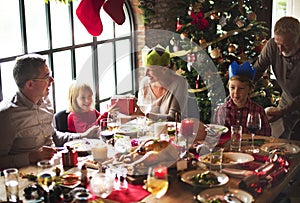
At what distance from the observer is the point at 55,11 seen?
4219mm

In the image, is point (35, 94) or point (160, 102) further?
point (160, 102)

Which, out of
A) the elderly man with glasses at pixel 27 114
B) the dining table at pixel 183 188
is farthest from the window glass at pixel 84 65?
the dining table at pixel 183 188

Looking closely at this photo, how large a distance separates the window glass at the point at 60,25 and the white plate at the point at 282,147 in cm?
226

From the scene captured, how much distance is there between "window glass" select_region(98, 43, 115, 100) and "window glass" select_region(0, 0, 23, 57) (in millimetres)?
1087

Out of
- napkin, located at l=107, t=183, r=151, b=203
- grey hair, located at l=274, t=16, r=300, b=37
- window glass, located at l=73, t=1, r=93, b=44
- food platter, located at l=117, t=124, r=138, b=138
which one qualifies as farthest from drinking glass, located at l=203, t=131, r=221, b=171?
window glass, located at l=73, t=1, r=93, b=44

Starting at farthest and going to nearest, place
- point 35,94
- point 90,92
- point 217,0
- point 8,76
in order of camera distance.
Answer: point 217,0 < point 8,76 < point 90,92 < point 35,94

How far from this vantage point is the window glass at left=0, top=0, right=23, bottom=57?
3.72 m

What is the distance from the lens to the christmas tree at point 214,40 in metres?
4.73

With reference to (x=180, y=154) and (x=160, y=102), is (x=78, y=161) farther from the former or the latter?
(x=160, y=102)

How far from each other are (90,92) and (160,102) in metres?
0.59

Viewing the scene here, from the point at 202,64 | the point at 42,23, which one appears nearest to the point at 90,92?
the point at 42,23

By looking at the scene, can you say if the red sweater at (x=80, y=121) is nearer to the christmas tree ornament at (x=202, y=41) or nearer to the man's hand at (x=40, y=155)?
the man's hand at (x=40, y=155)

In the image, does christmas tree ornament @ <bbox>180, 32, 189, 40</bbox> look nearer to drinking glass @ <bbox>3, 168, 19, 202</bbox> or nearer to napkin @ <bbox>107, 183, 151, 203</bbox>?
napkin @ <bbox>107, 183, 151, 203</bbox>

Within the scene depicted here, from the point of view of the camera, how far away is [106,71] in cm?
495
